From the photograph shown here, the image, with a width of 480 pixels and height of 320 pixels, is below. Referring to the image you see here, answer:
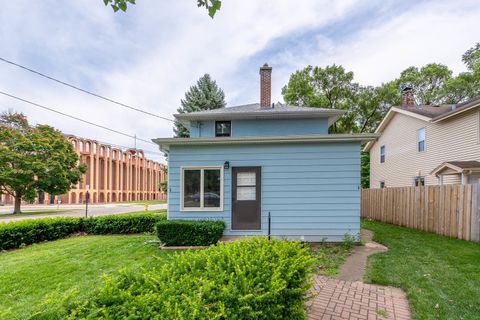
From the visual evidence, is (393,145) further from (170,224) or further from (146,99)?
(146,99)

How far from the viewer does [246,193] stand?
7.60 m

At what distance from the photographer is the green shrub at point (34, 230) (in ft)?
24.6

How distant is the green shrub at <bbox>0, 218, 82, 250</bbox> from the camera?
7.50 metres

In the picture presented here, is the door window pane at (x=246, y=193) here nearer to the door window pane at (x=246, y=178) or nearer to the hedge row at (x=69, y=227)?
the door window pane at (x=246, y=178)

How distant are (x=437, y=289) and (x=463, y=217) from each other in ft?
16.8

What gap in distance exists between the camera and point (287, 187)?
7430mm

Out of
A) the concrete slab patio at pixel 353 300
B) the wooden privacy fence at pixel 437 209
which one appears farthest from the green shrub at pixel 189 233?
the wooden privacy fence at pixel 437 209

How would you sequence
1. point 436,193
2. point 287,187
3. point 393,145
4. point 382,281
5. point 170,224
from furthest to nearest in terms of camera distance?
point 393,145 < point 436,193 < point 287,187 < point 170,224 < point 382,281

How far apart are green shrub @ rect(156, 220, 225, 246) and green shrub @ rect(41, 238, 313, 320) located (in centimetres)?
397

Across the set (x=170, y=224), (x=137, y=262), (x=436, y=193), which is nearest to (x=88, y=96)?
(x=170, y=224)

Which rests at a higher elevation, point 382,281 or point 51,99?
point 51,99

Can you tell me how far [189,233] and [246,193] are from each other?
1.97 metres

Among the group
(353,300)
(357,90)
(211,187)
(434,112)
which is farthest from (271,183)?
(357,90)

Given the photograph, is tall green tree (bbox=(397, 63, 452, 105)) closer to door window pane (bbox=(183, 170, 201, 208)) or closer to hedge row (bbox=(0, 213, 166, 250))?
door window pane (bbox=(183, 170, 201, 208))
